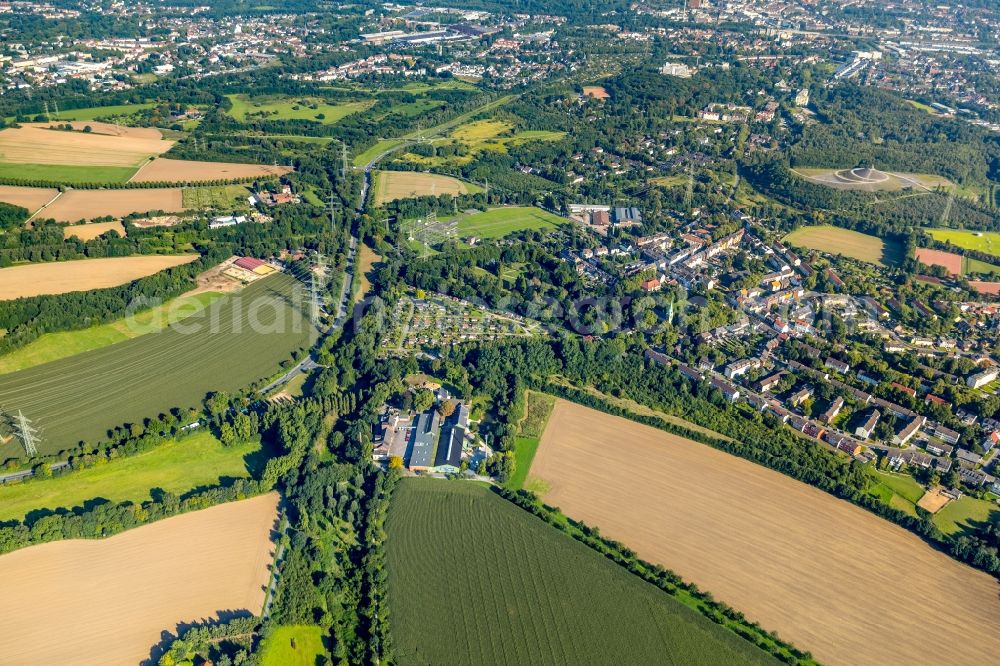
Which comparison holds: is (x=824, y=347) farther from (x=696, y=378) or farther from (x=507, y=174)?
(x=507, y=174)

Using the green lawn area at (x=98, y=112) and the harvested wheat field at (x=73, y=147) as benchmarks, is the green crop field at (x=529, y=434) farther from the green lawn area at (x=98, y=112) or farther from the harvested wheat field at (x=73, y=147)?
the green lawn area at (x=98, y=112)

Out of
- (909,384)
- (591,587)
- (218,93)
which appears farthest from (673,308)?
(218,93)

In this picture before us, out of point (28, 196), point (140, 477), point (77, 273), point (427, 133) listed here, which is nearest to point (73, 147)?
point (28, 196)

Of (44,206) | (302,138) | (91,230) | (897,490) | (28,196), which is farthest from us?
(302,138)

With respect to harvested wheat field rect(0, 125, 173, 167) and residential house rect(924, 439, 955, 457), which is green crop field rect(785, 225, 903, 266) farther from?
harvested wheat field rect(0, 125, 173, 167)

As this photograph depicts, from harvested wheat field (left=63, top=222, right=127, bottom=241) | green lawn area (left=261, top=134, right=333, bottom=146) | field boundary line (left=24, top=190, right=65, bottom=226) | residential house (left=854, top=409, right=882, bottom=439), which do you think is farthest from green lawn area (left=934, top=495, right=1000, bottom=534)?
green lawn area (left=261, top=134, right=333, bottom=146)

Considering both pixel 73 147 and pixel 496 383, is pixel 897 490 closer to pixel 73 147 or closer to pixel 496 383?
pixel 496 383
